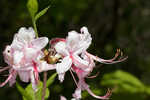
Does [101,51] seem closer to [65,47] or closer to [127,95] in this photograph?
[127,95]

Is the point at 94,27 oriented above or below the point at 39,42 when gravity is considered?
below

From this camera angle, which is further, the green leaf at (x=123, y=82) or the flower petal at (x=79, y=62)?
the green leaf at (x=123, y=82)

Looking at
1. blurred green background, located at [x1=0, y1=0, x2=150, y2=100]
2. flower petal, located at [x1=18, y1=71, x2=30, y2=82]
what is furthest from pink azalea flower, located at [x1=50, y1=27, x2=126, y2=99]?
blurred green background, located at [x1=0, y1=0, x2=150, y2=100]

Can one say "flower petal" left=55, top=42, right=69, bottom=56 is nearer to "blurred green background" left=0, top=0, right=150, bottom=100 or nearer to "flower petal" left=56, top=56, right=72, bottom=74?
"flower petal" left=56, top=56, right=72, bottom=74

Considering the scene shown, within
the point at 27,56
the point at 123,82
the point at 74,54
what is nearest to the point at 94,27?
the point at 123,82

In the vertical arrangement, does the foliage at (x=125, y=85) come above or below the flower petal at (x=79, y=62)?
below

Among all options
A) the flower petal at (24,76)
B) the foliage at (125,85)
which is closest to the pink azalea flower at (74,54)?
the flower petal at (24,76)

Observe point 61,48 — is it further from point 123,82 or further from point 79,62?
point 123,82

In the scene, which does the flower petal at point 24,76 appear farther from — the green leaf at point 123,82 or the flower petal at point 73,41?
the green leaf at point 123,82
